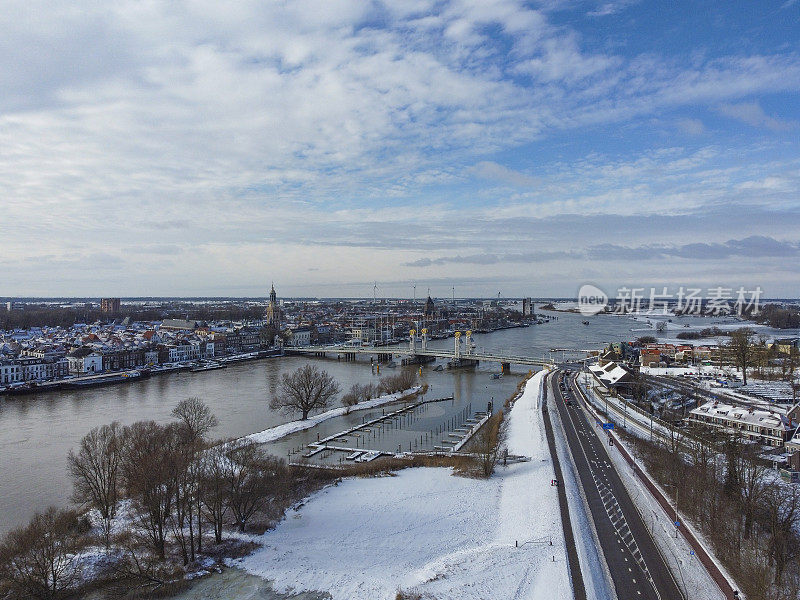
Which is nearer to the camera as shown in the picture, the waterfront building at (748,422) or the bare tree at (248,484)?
the bare tree at (248,484)

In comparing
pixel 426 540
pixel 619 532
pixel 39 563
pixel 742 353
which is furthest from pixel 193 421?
pixel 742 353

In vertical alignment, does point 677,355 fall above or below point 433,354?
above

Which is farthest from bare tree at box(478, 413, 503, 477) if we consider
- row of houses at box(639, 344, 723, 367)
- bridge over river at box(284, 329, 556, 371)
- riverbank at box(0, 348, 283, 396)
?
riverbank at box(0, 348, 283, 396)

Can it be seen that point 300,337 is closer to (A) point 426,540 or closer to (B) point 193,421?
(B) point 193,421

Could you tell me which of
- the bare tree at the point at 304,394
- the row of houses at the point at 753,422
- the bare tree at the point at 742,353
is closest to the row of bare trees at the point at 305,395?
the bare tree at the point at 304,394

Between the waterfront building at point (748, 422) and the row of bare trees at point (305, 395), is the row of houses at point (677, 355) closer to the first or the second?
the waterfront building at point (748, 422)

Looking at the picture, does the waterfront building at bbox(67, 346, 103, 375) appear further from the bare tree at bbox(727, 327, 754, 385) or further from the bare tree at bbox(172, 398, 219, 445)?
the bare tree at bbox(727, 327, 754, 385)
